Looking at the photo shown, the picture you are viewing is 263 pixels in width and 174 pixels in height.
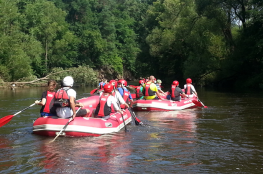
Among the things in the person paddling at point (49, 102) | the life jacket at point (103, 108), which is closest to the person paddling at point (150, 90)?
the life jacket at point (103, 108)

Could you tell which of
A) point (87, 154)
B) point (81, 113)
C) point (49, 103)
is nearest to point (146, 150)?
point (87, 154)

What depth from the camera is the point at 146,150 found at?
7.33 m

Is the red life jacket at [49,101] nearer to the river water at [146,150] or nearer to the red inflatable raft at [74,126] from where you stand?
the red inflatable raft at [74,126]

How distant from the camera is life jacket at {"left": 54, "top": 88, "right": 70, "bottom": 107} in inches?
323

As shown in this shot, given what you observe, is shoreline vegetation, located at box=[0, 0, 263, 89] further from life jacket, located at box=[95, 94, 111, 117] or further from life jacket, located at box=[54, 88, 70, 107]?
life jacket, located at box=[54, 88, 70, 107]

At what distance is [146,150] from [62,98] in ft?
7.43

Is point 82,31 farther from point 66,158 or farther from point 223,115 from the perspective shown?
point 66,158

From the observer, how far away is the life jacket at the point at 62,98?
8195mm

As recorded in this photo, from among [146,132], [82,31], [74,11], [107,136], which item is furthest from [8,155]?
[74,11]

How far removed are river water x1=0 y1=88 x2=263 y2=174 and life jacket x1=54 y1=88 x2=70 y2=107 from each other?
0.78 meters

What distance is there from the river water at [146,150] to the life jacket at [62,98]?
78 centimetres

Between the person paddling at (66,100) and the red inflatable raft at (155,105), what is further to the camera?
the red inflatable raft at (155,105)

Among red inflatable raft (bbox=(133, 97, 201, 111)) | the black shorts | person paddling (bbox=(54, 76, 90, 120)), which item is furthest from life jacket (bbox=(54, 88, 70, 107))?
red inflatable raft (bbox=(133, 97, 201, 111))

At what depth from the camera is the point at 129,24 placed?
238ft
